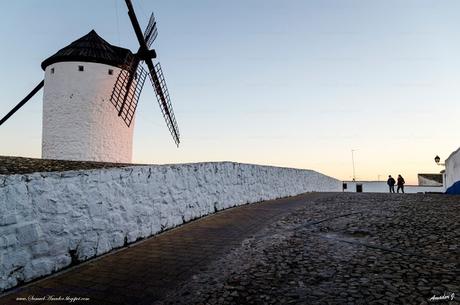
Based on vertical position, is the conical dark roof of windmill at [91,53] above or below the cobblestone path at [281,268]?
above

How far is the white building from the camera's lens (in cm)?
1425

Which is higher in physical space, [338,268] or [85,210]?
[85,210]

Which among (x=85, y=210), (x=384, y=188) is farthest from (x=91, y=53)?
(x=384, y=188)

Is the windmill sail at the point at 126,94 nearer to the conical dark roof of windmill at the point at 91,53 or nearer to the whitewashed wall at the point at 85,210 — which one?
the conical dark roof of windmill at the point at 91,53

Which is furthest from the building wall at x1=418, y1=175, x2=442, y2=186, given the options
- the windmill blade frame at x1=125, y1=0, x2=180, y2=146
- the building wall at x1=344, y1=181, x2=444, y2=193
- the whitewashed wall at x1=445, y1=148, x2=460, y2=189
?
the windmill blade frame at x1=125, y1=0, x2=180, y2=146

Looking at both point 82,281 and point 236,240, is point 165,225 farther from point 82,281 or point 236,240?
point 82,281

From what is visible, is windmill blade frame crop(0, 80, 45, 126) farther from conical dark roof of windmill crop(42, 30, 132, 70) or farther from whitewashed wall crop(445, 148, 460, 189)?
whitewashed wall crop(445, 148, 460, 189)

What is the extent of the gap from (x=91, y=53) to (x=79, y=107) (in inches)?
110

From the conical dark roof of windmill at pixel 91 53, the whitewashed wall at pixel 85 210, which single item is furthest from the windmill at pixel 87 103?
the whitewashed wall at pixel 85 210

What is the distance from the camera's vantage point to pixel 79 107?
562 inches

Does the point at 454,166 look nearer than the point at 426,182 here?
Yes

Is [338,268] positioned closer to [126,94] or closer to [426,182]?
[126,94]

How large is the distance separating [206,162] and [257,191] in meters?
4.39

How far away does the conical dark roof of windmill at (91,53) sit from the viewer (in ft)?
47.6
